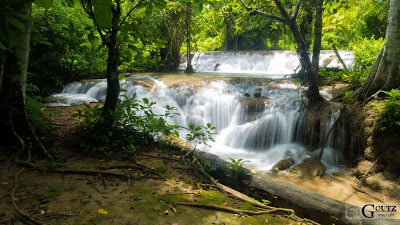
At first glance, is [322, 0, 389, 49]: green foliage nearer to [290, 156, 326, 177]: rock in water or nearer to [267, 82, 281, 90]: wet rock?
[267, 82, 281, 90]: wet rock

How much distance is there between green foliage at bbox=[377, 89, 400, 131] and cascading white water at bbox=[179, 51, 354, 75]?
398 inches

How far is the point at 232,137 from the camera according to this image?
7715mm

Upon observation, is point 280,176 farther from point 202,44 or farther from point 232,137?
point 202,44

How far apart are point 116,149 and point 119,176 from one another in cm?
84

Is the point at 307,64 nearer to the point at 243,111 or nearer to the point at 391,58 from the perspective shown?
the point at 391,58

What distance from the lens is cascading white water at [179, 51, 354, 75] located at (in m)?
16.0

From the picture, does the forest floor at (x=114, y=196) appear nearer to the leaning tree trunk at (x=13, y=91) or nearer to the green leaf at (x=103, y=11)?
the leaning tree trunk at (x=13, y=91)

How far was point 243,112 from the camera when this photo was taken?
8.31m

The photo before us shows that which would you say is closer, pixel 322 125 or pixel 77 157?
pixel 77 157

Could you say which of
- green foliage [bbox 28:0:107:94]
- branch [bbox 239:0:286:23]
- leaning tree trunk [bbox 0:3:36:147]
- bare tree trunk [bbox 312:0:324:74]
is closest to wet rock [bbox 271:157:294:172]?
bare tree trunk [bbox 312:0:324:74]

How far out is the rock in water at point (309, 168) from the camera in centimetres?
537

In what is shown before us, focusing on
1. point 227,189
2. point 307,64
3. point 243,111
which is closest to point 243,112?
point 243,111

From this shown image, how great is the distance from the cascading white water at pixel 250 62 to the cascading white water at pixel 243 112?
7031mm

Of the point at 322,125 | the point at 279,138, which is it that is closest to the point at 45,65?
the point at 279,138
